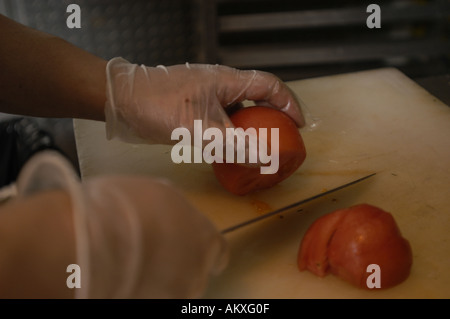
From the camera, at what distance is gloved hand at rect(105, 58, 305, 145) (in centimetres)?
174

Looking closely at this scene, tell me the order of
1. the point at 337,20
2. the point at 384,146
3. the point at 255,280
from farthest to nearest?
the point at 337,20 < the point at 384,146 < the point at 255,280

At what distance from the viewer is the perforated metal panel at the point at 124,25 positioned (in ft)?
9.69

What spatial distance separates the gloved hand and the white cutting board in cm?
27

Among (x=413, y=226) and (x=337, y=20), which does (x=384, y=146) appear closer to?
(x=413, y=226)

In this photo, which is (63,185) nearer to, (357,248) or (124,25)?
(357,248)

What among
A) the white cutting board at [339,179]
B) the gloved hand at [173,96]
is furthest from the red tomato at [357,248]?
the gloved hand at [173,96]

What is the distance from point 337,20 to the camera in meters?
3.28

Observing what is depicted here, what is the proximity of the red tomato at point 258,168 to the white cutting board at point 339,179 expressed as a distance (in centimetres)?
8

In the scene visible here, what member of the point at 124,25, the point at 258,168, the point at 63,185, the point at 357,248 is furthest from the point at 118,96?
the point at 124,25

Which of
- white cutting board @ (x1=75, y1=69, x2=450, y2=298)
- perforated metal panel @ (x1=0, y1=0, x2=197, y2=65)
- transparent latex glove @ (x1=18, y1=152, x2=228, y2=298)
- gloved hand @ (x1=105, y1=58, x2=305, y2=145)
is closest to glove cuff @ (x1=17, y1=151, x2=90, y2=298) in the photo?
transparent latex glove @ (x1=18, y1=152, x2=228, y2=298)

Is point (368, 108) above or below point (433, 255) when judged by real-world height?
above

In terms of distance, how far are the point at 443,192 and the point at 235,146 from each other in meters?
0.79

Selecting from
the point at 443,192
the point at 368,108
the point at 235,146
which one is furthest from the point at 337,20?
the point at 235,146

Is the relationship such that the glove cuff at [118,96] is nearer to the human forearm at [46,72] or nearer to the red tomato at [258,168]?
the human forearm at [46,72]
